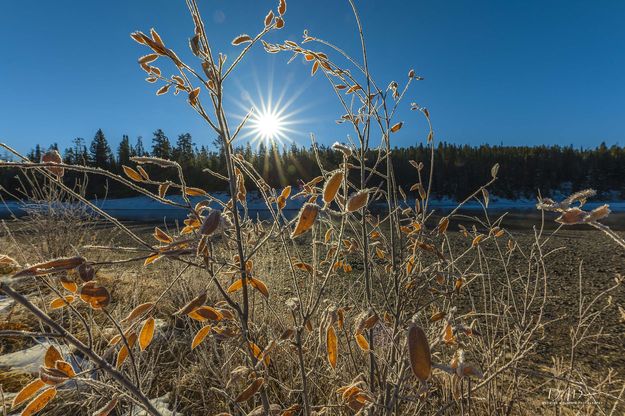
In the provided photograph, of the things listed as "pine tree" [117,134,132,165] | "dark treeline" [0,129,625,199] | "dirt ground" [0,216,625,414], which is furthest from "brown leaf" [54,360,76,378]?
"pine tree" [117,134,132,165]

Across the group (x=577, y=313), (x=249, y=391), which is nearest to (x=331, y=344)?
(x=249, y=391)

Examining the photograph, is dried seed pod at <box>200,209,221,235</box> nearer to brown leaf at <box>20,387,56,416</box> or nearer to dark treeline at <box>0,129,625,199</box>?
brown leaf at <box>20,387,56,416</box>

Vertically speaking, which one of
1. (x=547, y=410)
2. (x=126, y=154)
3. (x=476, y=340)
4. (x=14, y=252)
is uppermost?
(x=126, y=154)

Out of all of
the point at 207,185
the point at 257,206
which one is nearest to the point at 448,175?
the point at 257,206

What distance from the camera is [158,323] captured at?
2.73m

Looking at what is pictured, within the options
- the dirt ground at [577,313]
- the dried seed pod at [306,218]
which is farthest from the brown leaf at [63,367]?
the dirt ground at [577,313]

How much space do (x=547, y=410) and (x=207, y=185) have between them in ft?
121

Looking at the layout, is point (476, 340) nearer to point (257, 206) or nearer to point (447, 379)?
point (447, 379)

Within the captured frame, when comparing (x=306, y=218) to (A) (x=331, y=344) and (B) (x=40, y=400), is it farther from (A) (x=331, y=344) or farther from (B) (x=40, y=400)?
(B) (x=40, y=400)

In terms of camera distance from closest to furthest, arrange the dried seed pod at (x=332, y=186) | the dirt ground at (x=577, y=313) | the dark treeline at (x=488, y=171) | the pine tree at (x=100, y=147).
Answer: the dried seed pod at (x=332, y=186), the dirt ground at (x=577, y=313), the dark treeline at (x=488, y=171), the pine tree at (x=100, y=147)

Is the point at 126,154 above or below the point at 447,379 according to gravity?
above

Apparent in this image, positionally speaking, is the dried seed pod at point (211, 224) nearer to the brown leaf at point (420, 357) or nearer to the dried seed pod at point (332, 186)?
the dried seed pod at point (332, 186)

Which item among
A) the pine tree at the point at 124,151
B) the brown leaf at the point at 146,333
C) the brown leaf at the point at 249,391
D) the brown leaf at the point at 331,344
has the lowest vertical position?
the brown leaf at the point at 249,391

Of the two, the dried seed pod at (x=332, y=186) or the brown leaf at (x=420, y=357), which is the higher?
the dried seed pod at (x=332, y=186)
